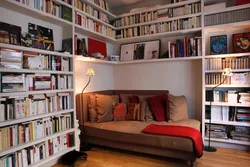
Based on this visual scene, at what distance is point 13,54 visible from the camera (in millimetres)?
1849

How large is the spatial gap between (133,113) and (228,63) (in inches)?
71.3

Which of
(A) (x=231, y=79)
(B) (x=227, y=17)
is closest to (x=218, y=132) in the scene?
(A) (x=231, y=79)

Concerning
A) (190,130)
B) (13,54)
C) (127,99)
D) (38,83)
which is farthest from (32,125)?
(190,130)

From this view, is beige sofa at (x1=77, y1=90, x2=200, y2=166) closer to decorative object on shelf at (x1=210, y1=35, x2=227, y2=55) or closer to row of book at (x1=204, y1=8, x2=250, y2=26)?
decorative object on shelf at (x1=210, y1=35, x2=227, y2=55)

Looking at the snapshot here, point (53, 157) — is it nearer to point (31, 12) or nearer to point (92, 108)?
point (92, 108)

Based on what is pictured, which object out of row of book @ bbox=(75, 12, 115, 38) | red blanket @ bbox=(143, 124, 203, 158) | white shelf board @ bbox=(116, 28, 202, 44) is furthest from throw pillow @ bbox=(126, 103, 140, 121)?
row of book @ bbox=(75, 12, 115, 38)

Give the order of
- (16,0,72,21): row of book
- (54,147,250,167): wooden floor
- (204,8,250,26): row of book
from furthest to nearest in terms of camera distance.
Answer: (204,8,250,26): row of book, (54,147,250,167): wooden floor, (16,0,72,21): row of book

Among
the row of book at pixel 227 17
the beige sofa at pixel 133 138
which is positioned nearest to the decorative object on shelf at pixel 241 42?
the row of book at pixel 227 17

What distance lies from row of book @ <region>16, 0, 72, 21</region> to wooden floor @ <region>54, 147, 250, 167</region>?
2111 millimetres

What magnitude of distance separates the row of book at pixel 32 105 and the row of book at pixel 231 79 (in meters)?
2.36

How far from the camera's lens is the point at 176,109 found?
2916 mm

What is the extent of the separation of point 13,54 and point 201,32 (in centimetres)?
283

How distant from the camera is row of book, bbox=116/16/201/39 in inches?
117

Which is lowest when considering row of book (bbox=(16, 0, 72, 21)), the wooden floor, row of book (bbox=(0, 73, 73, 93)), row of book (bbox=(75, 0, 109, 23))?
the wooden floor
